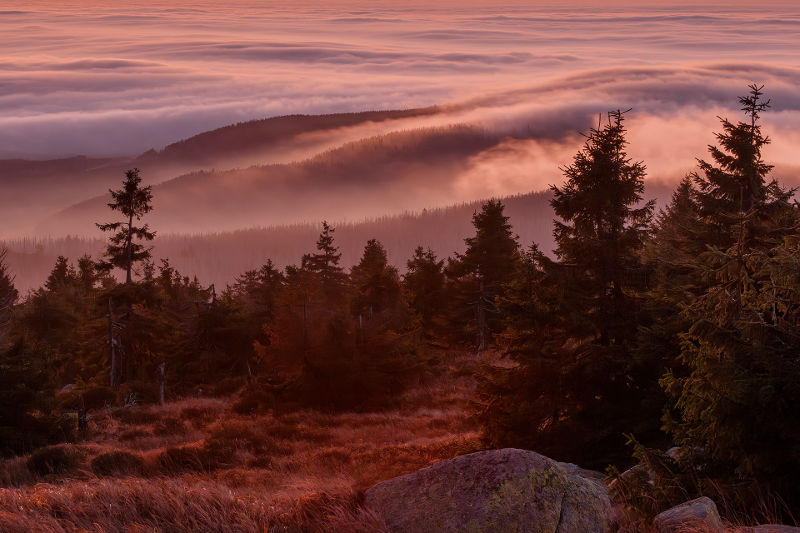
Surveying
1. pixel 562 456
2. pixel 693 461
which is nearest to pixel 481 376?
pixel 562 456

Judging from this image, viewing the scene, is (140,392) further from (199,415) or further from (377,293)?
(377,293)

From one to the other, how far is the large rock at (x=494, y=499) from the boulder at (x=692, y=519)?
2.04ft

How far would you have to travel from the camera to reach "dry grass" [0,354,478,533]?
6.50 metres

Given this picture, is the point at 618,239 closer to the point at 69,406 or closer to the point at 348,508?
the point at 348,508

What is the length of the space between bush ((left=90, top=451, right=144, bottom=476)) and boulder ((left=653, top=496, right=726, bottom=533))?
38.2 feet

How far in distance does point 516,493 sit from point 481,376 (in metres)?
8.75

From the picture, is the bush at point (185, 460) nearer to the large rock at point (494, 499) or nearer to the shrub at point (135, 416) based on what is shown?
the shrub at point (135, 416)

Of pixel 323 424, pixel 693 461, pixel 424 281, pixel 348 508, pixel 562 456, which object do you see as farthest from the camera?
pixel 424 281

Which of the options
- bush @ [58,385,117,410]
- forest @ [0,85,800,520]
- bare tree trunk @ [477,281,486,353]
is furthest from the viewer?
bare tree trunk @ [477,281,486,353]

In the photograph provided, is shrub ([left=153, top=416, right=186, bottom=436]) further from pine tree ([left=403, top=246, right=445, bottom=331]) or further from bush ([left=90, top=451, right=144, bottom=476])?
pine tree ([left=403, top=246, right=445, bottom=331])

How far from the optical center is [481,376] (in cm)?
1533

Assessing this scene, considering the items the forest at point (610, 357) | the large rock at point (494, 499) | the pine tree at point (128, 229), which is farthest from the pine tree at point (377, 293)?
the large rock at point (494, 499)

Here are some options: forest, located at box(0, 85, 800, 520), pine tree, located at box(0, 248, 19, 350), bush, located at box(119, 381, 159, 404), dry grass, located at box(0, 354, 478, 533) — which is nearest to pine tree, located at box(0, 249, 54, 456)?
forest, located at box(0, 85, 800, 520)

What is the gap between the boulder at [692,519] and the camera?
Answer: 603cm
